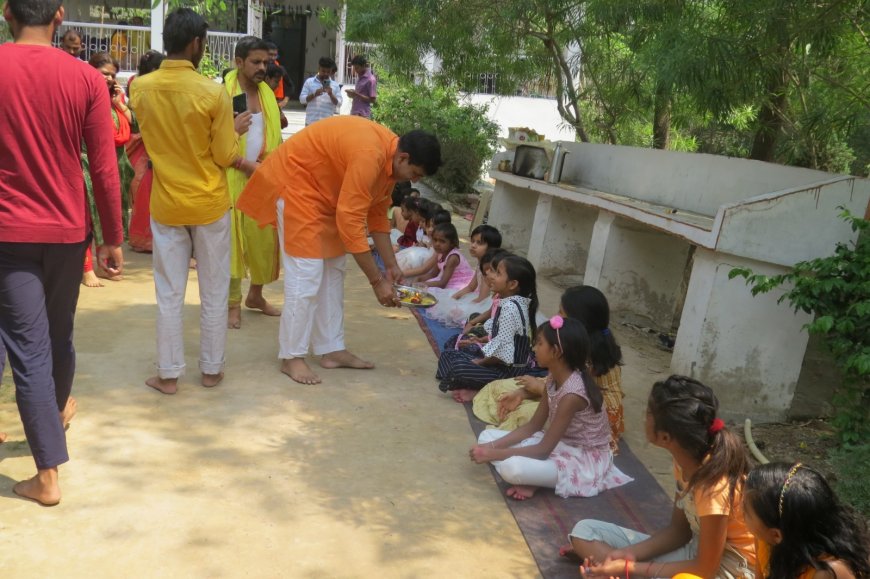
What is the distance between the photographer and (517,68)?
1035cm

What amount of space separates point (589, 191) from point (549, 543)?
5024mm

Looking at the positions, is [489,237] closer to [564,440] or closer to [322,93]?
[564,440]

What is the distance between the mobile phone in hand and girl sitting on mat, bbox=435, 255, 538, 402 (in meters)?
1.82

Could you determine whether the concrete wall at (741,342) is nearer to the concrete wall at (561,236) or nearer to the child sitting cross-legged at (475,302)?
the child sitting cross-legged at (475,302)

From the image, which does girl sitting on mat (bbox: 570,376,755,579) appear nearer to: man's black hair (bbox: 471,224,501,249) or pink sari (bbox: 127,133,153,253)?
man's black hair (bbox: 471,224,501,249)

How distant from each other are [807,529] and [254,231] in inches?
161

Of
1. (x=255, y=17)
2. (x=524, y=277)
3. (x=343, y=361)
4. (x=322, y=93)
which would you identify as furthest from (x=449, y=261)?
(x=255, y=17)

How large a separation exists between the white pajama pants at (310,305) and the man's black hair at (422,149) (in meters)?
0.75

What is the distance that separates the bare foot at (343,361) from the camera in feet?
16.6

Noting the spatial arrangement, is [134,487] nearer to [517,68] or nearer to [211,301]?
[211,301]

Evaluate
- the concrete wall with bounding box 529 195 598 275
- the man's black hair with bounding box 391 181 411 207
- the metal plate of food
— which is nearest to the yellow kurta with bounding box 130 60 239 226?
the metal plate of food

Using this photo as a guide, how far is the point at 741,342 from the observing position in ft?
15.8

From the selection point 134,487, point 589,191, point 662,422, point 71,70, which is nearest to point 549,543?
point 662,422

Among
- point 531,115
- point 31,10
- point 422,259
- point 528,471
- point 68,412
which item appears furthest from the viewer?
point 531,115
